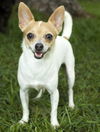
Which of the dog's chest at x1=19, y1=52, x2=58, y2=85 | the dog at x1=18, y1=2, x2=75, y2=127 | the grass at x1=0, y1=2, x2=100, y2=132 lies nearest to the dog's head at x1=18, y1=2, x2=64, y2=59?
the dog at x1=18, y1=2, x2=75, y2=127

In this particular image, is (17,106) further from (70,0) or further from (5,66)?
(70,0)

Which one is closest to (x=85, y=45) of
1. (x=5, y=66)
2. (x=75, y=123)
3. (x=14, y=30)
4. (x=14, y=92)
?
(x=14, y=30)

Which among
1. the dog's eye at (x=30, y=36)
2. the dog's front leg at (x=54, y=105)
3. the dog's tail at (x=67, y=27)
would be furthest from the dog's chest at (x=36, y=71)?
the dog's tail at (x=67, y=27)

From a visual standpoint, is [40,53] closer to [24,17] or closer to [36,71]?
[36,71]

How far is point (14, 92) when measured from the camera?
4.95 meters

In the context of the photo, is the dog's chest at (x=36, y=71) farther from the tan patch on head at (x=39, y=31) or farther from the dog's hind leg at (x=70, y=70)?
the dog's hind leg at (x=70, y=70)

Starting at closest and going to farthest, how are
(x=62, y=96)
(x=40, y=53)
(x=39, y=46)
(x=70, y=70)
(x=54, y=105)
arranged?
(x=39, y=46) < (x=40, y=53) < (x=54, y=105) < (x=70, y=70) < (x=62, y=96)

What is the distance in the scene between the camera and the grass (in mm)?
4281

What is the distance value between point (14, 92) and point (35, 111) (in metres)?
0.48

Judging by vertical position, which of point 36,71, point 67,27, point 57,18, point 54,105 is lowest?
point 54,105

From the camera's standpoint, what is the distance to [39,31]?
3740 mm

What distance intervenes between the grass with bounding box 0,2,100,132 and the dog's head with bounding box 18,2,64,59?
101 cm

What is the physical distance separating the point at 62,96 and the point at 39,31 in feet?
5.20

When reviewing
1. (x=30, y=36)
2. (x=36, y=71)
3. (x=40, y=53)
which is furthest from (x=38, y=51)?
(x=36, y=71)
